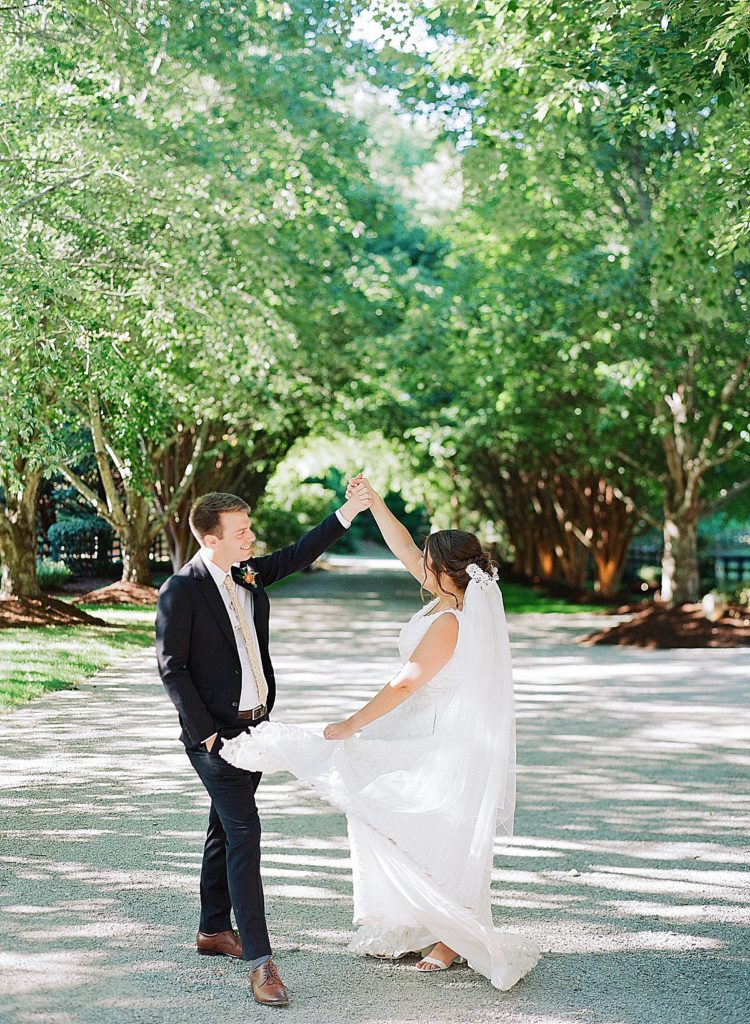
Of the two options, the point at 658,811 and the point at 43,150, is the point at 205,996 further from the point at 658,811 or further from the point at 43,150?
the point at 43,150

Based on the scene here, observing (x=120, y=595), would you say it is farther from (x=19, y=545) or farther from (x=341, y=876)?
(x=341, y=876)

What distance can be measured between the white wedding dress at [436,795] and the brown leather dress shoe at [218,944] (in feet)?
1.72

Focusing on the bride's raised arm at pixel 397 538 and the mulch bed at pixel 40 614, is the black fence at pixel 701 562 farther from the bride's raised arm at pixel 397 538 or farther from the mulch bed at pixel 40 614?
the bride's raised arm at pixel 397 538

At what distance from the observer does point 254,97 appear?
1875 centimetres

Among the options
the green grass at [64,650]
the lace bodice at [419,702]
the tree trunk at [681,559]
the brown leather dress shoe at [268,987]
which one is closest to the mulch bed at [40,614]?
the green grass at [64,650]

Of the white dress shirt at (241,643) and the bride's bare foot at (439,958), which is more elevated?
the white dress shirt at (241,643)

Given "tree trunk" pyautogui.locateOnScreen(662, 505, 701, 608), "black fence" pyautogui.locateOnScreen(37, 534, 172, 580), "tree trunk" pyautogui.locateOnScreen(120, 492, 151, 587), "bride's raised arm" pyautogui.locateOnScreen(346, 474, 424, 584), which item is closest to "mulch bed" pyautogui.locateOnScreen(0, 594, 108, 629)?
"black fence" pyautogui.locateOnScreen(37, 534, 172, 580)

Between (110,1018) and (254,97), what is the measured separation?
1623 cm

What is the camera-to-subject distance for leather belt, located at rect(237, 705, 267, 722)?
5301 mm

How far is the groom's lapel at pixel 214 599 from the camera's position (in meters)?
5.27

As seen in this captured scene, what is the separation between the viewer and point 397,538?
6.29 m

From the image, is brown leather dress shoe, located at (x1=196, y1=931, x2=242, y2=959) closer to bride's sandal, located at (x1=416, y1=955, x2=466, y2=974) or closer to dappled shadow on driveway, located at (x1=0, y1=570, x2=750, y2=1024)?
dappled shadow on driveway, located at (x1=0, y1=570, x2=750, y2=1024)

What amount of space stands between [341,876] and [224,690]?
2.09 m

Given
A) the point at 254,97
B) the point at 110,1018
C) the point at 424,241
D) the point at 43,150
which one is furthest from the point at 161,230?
the point at 424,241
